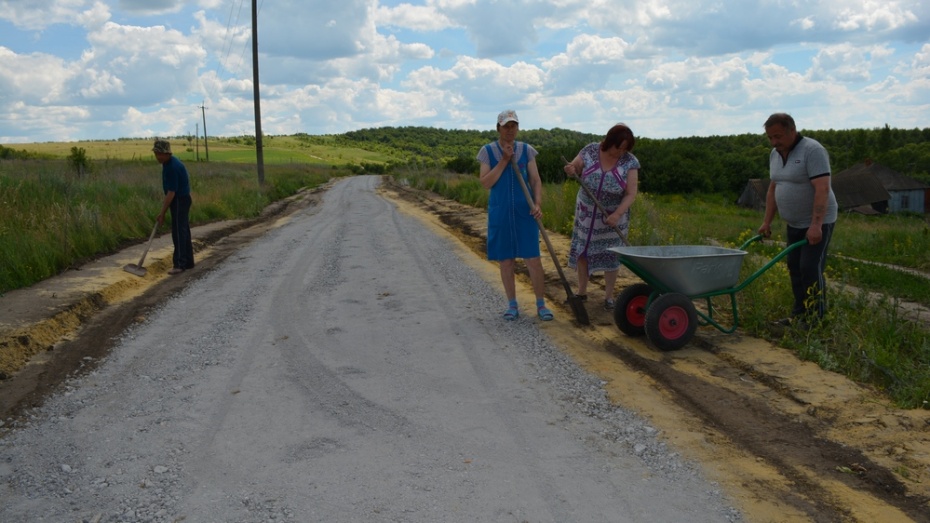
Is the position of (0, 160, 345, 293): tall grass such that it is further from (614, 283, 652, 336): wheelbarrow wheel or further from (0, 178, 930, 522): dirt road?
(614, 283, 652, 336): wheelbarrow wheel

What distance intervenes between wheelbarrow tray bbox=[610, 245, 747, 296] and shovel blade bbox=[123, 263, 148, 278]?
7042 mm

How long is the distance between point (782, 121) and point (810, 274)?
1305mm

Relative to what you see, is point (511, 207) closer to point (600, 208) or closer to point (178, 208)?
point (600, 208)

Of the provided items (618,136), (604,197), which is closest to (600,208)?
(604,197)

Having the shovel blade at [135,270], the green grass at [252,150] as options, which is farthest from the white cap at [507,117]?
the green grass at [252,150]

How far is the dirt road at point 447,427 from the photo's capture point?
11.8ft

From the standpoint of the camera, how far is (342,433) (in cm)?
443

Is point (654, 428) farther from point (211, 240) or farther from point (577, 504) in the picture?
point (211, 240)

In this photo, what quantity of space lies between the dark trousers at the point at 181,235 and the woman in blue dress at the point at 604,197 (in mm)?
6343

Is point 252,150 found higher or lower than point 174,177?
lower

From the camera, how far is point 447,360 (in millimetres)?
5926

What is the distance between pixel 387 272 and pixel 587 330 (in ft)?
13.2

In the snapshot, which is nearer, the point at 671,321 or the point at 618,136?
the point at 671,321

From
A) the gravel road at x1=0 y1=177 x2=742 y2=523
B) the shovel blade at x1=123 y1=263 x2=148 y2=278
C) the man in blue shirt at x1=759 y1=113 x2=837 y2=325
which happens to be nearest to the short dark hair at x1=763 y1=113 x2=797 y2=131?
the man in blue shirt at x1=759 y1=113 x2=837 y2=325
